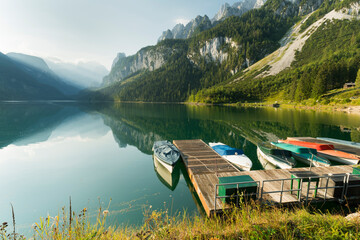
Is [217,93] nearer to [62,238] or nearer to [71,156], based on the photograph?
[71,156]

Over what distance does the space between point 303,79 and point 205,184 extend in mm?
122260

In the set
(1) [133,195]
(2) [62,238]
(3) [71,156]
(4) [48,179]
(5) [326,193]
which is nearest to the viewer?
(2) [62,238]

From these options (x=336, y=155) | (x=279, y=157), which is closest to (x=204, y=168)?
(x=279, y=157)

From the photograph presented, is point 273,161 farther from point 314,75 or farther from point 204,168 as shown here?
point 314,75

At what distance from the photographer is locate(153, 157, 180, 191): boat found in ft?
59.6

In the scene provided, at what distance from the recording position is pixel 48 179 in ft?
65.4

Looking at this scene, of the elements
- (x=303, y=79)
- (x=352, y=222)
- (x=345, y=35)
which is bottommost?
(x=352, y=222)

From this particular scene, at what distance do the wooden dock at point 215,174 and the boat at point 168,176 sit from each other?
175 cm

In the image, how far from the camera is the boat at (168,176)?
18178 mm

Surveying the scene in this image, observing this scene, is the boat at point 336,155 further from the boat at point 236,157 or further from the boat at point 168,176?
the boat at point 168,176

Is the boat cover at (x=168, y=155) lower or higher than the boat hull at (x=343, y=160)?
higher

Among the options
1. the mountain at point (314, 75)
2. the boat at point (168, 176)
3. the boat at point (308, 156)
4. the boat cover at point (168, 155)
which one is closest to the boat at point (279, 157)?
the boat at point (308, 156)

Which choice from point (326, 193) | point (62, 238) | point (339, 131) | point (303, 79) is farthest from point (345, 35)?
point (62, 238)

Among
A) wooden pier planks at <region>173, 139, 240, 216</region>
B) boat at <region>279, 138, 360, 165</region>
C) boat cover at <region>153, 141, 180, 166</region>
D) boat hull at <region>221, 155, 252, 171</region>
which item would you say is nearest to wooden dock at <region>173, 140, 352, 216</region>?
wooden pier planks at <region>173, 139, 240, 216</region>
